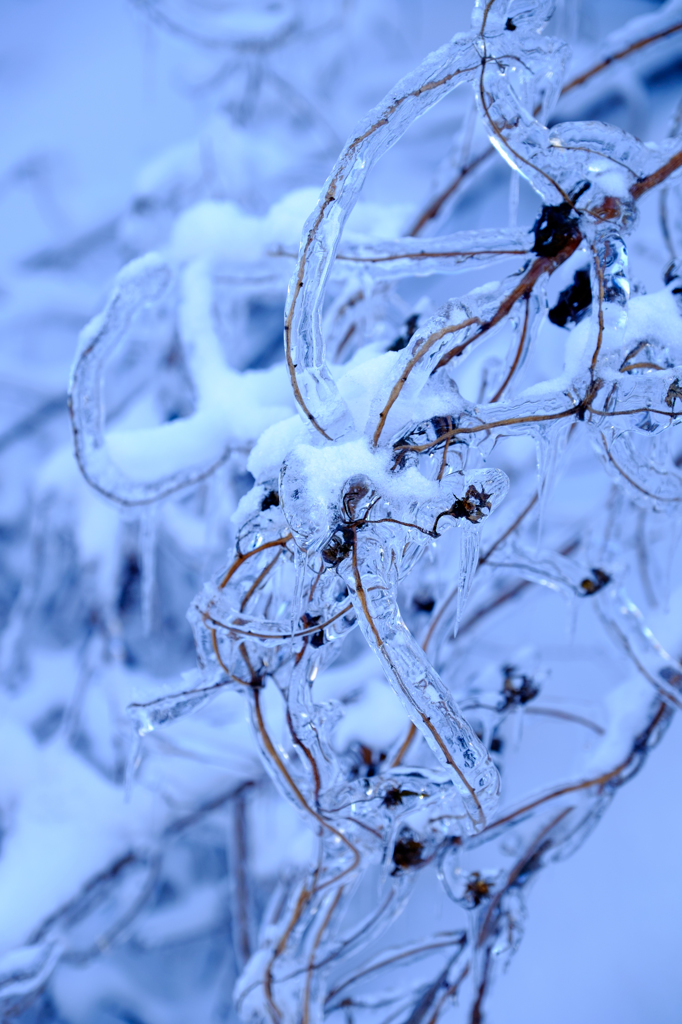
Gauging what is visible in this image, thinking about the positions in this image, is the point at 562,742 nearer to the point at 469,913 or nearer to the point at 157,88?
the point at 469,913

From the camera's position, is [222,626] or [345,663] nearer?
[222,626]

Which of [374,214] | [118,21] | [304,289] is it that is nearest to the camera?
[304,289]

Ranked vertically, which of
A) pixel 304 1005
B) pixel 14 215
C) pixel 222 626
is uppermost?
pixel 14 215

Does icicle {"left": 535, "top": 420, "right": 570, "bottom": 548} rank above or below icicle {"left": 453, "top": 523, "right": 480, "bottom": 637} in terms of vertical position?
above

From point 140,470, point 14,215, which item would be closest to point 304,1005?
point 140,470

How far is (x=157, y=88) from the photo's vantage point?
39.0 inches

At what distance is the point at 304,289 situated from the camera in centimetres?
31

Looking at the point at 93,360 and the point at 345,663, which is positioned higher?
the point at 93,360

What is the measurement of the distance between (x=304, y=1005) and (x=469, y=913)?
0.15 meters

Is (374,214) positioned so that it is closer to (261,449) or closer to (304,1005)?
(261,449)

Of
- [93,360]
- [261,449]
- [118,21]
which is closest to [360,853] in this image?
[261,449]

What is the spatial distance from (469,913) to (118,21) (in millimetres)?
1178

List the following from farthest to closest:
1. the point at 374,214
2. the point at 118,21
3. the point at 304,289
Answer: the point at 118,21 → the point at 374,214 → the point at 304,289

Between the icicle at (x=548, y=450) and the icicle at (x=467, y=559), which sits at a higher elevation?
the icicle at (x=548, y=450)
